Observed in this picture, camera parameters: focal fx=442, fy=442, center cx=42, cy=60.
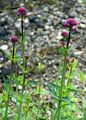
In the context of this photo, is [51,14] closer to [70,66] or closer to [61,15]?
[61,15]

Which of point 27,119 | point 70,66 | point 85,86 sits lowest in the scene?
point 85,86

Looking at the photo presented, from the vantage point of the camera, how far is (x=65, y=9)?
4609mm

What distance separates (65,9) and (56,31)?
1.59 feet

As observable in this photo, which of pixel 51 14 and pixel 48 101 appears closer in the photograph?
pixel 48 101

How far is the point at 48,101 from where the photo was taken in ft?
10.5

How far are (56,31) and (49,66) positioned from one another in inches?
24.4

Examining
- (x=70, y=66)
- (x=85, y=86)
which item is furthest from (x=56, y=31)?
(x=70, y=66)

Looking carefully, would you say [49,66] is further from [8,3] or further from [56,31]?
[8,3]

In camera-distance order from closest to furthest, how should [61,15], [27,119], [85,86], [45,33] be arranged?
[27,119], [85,86], [45,33], [61,15]

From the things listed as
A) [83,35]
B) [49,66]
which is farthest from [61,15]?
[49,66]

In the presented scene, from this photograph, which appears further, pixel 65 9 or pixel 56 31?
pixel 65 9

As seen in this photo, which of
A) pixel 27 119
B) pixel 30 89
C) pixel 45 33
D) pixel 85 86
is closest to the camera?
pixel 27 119

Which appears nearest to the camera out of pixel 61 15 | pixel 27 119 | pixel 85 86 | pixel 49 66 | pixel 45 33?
pixel 27 119

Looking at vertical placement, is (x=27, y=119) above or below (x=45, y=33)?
above
